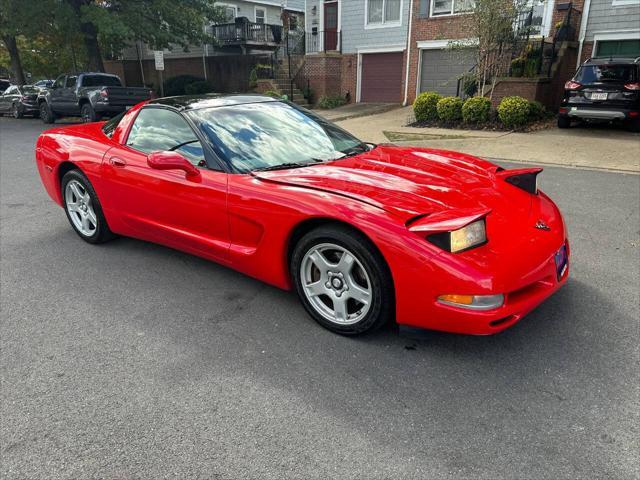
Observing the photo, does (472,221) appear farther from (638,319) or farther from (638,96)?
(638,96)

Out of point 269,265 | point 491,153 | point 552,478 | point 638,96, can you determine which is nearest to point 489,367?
point 552,478

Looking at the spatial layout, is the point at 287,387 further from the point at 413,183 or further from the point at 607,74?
the point at 607,74

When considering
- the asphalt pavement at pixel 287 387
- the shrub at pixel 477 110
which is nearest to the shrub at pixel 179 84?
the shrub at pixel 477 110

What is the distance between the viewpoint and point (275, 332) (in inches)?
124

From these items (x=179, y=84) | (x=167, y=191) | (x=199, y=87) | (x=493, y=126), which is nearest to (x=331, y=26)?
(x=199, y=87)

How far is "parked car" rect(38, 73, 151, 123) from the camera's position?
15.6 metres

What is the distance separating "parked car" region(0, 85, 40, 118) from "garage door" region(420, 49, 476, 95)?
15968mm

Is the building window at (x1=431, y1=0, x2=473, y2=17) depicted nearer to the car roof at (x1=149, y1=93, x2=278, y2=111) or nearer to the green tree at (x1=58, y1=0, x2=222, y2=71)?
the green tree at (x1=58, y1=0, x2=222, y2=71)

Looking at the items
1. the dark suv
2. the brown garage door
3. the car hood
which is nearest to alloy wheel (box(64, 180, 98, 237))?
the car hood

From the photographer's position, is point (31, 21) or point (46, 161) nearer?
point (46, 161)

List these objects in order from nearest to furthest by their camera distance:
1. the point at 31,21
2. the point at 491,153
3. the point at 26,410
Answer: the point at 26,410, the point at 491,153, the point at 31,21

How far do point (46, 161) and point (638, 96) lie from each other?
487 inches

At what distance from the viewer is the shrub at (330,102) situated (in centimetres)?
2111

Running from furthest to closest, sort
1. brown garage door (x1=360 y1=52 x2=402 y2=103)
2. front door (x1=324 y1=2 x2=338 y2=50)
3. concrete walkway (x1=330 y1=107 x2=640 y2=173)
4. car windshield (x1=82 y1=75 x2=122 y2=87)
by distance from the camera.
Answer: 1. front door (x1=324 y1=2 x2=338 y2=50)
2. brown garage door (x1=360 y1=52 x2=402 y2=103)
3. car windshield (x1=82 y1=75 x2=122 y2=87)
4. concrete walkway (x1=330 y1=107 x2=640 y2=173)
